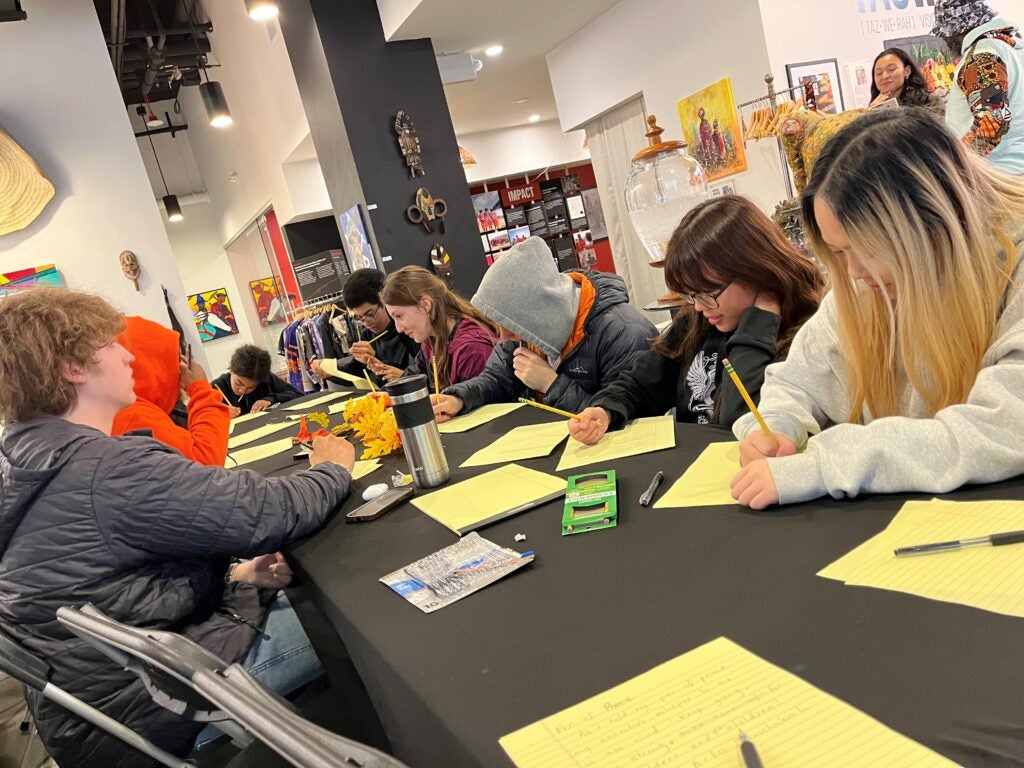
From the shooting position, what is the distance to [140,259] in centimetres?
475

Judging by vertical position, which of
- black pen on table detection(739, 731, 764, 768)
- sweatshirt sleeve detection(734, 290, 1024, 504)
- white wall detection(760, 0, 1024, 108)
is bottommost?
black pen on table detection(739, 731, 764, 768)

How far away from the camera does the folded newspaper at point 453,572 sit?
1014 mm

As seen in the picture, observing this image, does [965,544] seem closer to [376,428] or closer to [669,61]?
[376,428]

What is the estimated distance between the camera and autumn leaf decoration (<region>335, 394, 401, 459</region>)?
197cm

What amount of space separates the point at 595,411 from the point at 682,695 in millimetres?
1028

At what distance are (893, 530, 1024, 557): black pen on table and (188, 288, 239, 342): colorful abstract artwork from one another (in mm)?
11197

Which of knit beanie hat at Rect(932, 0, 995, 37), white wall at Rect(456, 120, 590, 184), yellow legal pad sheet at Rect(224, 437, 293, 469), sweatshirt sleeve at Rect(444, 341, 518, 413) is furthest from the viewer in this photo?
white wall at Rect(456, 120, 590, 184)

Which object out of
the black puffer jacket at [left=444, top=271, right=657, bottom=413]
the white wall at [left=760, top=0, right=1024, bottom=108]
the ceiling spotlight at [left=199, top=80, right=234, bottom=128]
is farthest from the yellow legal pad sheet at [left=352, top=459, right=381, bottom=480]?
the ceiling spotlight at [left=199, top=80, right=234, bottom=128]

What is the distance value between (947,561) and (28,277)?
511 cm

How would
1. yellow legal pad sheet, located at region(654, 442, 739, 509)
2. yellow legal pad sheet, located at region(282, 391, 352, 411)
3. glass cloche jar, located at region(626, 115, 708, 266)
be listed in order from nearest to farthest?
A: yellow legal pad sheet, located at region(654, 442, 739, 509), glass cloche jar, located at region(626, 115, 708, 266), yellow legal pad sheet, located at region(282, 391, 352, 411)

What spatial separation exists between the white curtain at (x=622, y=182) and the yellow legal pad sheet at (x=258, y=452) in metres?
4.06

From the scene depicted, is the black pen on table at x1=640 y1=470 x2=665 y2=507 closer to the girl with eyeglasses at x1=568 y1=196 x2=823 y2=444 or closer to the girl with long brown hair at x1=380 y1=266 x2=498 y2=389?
the girl with eyeglasses at x1=568 y1=196 x2=823 y2=444

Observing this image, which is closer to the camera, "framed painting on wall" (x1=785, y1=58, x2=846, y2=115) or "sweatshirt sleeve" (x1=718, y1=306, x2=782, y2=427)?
"sweatshirt sleeve" (x1=718, y1=306, x2=782, y2=427)

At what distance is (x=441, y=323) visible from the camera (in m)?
3.05
